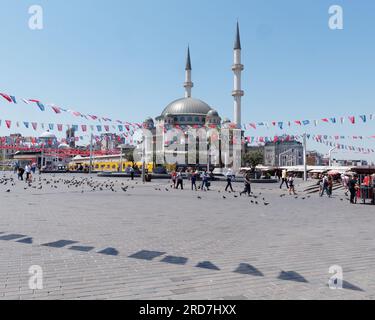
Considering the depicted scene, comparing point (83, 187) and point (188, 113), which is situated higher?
point (188, 113)

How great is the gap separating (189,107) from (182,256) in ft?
340

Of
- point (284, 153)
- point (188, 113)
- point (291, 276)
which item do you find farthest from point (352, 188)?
point (284, 153)

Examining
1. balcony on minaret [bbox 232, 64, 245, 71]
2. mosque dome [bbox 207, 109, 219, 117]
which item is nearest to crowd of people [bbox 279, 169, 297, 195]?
balcony on minaret [bbox 232, 64, 245, 71]

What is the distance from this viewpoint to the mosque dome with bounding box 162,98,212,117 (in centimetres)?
10831

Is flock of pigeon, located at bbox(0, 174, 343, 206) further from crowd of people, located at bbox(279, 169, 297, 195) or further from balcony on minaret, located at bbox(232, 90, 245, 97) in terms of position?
balcony on minaret, located at bbox(232, 90, 245, 97)

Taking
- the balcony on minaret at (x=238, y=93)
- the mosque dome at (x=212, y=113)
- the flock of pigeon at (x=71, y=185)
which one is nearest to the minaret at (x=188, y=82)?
the mosque dome at (x=212, y=113)

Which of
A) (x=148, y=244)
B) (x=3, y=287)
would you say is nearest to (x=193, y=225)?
(x=148, y=244)

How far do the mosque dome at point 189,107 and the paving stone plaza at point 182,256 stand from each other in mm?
97953

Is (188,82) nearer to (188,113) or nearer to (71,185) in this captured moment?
(188,113)

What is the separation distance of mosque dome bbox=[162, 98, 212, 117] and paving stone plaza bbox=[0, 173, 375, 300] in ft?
321

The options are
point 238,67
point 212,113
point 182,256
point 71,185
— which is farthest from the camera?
point 212,113

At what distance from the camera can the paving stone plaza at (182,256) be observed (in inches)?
185

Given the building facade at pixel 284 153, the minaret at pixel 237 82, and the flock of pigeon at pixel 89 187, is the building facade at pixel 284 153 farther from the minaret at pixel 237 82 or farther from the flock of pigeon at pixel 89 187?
the flock of pigeon at pixel 89 187

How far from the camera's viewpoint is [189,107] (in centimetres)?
10862
